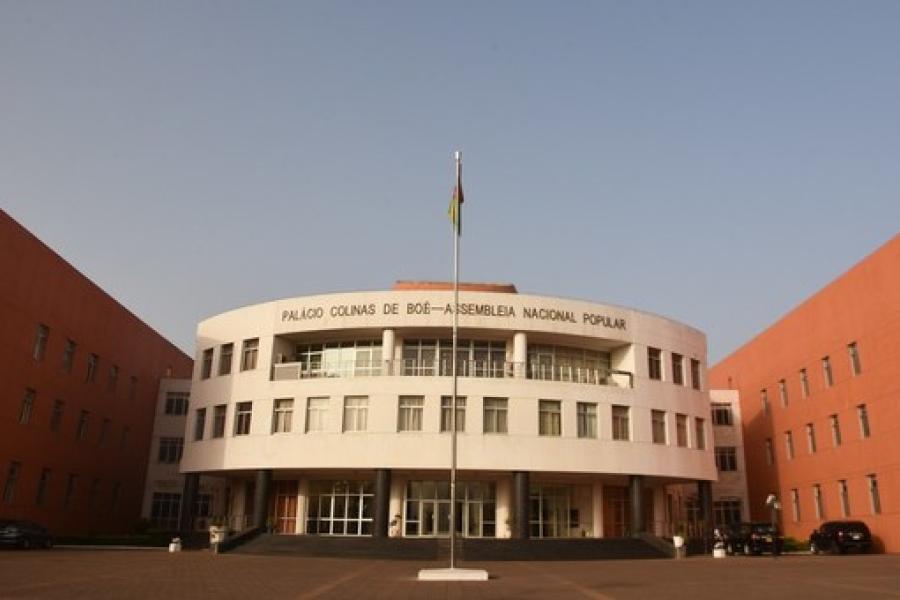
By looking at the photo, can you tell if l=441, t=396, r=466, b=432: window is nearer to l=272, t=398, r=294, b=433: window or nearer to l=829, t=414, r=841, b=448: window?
l=272, t=398, r=294, b=433: window

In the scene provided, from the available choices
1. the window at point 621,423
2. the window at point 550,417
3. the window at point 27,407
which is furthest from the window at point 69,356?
the window at point 621,423

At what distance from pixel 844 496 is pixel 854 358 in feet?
26.4

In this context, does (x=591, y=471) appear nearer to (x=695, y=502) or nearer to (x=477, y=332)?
(x=477, y=332)

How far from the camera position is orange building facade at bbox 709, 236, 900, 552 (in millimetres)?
40406

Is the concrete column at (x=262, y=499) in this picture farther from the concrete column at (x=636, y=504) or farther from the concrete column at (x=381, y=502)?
the concrete column at (x=636, y=504)

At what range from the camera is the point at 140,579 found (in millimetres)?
20391

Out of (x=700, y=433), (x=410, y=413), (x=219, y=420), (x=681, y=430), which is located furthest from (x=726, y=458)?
(x=219, y=420)

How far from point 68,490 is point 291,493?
14.8 m

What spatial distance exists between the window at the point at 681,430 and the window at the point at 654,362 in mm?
2525

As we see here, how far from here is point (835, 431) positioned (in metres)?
46.3

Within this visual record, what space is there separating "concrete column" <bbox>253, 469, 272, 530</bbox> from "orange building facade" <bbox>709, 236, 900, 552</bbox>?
103 feet

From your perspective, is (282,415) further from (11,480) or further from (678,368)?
(678,368)

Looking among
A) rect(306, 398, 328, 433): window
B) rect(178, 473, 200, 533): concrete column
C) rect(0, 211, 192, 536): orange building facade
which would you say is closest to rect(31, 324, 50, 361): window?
rect(0, 211, 192, 536): orange building facade

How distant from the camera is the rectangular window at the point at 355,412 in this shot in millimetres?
39312
